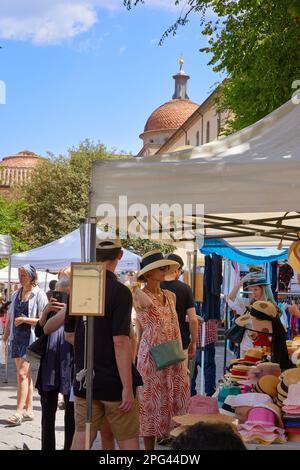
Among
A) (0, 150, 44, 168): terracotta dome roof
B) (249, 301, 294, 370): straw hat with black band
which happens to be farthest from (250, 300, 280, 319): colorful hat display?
(0, 150, 44, 168): terracotta dome roof

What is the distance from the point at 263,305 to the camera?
A: 244 inches

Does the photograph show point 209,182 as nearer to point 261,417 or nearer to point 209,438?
point 261,417

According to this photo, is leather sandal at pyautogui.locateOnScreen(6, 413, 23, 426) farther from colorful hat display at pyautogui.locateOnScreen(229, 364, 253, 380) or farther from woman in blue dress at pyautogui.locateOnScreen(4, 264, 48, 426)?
colorful hat display at pyautogui.locateOnScreen(229, 364, 253, 380)

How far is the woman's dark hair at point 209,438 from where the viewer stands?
2332 mm

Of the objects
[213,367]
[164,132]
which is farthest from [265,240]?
[164,132]

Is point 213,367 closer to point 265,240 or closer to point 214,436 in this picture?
point 265,240

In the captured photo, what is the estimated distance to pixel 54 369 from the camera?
6.05 m

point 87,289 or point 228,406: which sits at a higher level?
point 87,289

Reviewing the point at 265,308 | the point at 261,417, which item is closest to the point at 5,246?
the point at 265,308

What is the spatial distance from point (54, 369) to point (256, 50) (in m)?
7.53

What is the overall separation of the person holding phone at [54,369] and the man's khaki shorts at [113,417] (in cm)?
Result: 115

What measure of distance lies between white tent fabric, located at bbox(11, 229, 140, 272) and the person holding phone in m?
7.17
